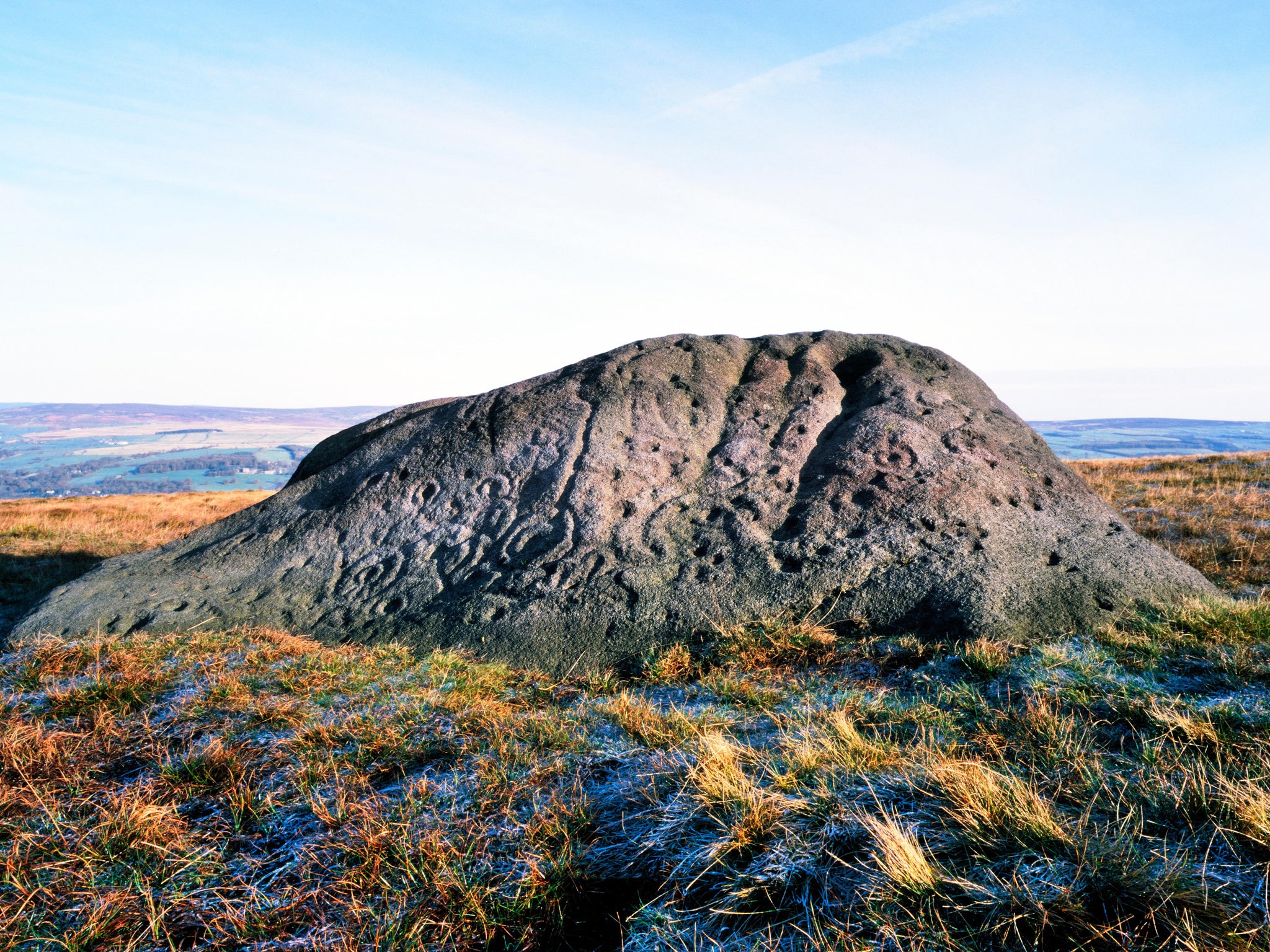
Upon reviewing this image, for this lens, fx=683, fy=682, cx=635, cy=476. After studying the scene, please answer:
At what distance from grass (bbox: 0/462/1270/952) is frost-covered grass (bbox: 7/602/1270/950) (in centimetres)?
2

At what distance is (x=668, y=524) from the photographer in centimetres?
832

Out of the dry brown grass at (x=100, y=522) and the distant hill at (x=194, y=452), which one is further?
the distant hill at (x=194, y=452)

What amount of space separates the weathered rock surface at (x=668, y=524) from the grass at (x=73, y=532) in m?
3.20

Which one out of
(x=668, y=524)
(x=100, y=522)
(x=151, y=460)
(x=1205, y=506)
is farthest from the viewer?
(x=151, y=460)

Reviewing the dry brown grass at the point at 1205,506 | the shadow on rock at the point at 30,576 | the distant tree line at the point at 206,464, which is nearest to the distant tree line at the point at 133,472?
the distant tree line at the point at 206,464

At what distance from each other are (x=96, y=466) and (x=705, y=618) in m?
161

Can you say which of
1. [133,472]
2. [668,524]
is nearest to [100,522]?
[668,524]

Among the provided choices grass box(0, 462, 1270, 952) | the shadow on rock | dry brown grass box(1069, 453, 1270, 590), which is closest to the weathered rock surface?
grass box(0, 462, 1270, 952)

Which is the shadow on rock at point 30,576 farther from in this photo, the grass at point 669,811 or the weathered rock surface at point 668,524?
the grass at point 669,811

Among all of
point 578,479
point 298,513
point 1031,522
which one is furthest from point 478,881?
point 298,513

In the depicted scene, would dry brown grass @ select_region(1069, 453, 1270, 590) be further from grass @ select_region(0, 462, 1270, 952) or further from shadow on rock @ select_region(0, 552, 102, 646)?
shadow on rock @ select_region(0, 552, 102, 646)

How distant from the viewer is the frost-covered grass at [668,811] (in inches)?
111

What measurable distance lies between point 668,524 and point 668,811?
4915 mm

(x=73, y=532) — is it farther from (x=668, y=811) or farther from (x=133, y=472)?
(x=133, y=472)
